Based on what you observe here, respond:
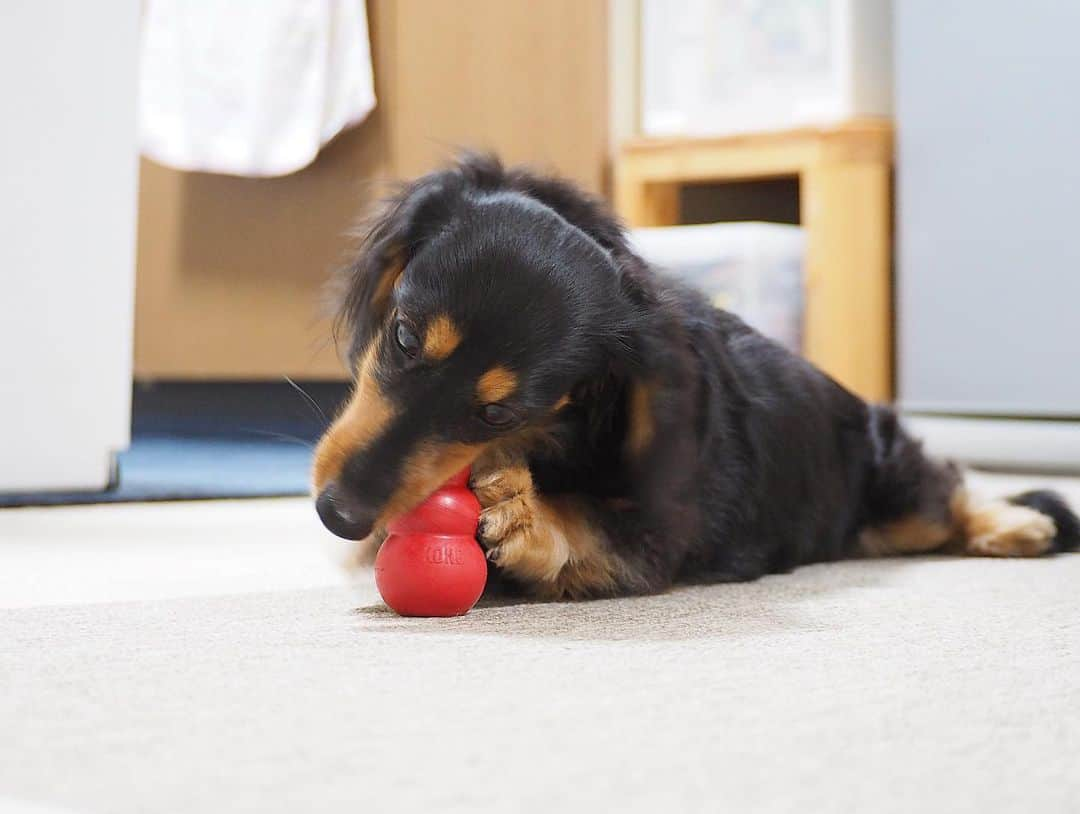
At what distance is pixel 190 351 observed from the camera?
3.70 m

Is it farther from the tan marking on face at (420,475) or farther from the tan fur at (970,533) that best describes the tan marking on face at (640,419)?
the tan fur at (970,533)

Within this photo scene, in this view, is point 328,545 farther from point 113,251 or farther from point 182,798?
point 182,798

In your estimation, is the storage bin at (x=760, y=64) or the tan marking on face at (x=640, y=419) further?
the storage bin at (x=760, y=64)

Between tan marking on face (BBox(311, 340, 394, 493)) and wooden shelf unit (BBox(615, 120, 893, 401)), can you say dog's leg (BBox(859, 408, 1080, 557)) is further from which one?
wooden shelf unit (BBox(615, 120, 893, 401))

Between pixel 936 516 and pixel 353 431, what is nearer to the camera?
pixel 353 431

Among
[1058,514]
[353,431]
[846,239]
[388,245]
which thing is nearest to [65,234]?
[388,245]

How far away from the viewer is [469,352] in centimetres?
129

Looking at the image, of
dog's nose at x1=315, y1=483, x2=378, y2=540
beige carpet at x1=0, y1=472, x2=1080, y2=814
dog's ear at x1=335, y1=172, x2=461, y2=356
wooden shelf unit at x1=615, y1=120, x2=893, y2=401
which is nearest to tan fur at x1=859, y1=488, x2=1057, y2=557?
beige carpet at x1=0, y1=472, x2=1080, y2=814

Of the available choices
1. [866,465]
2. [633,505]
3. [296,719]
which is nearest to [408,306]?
[633,505]

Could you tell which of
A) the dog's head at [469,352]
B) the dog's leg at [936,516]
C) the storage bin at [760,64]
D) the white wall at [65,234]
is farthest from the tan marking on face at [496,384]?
the storage bin at [760,64]

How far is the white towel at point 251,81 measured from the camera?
10.8ft

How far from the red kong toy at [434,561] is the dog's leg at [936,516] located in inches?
30.9

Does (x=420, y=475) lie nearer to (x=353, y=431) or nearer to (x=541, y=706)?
(x=353, y=431)

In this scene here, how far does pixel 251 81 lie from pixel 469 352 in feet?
7.40
